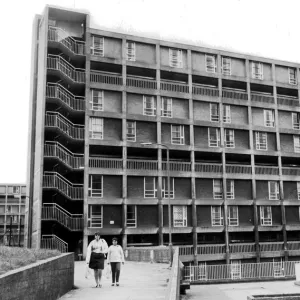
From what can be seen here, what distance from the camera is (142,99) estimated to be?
45.4m

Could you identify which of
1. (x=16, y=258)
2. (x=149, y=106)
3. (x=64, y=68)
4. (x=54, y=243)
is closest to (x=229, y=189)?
(x=149, y=106)

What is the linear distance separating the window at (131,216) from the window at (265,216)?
14254 mm

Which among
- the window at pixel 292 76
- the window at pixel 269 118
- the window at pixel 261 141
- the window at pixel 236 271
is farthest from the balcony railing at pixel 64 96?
the window at pixel 292 76

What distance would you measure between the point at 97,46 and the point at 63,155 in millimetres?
11942

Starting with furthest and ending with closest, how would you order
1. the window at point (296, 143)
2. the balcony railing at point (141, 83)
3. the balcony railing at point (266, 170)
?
1. the window at point (296, 143)
2. the balcony railing at point (266, 170)
3. the balcony railing at point (141, 83)

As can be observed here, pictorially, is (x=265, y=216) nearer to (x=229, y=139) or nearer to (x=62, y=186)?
(x=229, y=139)

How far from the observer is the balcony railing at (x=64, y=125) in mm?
40781

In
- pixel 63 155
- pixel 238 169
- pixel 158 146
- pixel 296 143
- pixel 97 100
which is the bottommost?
pixel 238 169

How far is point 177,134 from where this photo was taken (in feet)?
151

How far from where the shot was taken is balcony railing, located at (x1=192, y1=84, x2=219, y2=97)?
4757cm

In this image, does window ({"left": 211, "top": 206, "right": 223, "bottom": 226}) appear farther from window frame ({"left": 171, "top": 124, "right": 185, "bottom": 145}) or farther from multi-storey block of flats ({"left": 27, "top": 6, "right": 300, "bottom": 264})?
window frame ({"left": 171, "top": 124, "right": 185, "bottom": 145})

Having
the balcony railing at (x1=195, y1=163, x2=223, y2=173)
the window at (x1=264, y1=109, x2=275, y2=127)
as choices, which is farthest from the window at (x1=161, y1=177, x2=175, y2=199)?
the window at (x1=264, y1=109, x2=275, y2=127)

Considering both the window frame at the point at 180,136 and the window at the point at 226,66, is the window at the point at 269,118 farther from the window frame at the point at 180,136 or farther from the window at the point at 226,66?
the window frame at the point at 180,136

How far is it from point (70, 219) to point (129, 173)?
→ 7.00 m
